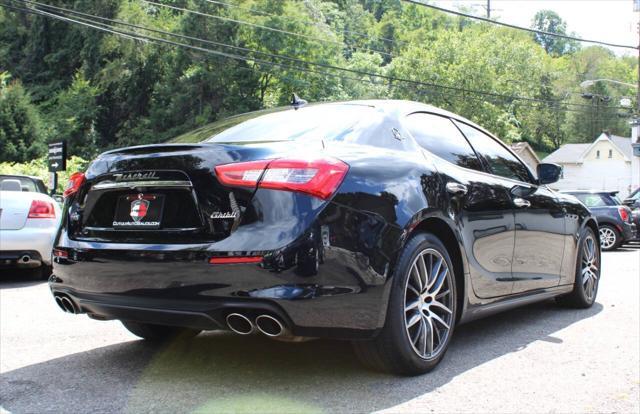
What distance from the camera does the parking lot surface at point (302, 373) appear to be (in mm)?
3156

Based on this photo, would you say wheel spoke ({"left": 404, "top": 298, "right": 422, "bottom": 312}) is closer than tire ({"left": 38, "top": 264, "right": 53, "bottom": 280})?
Yes

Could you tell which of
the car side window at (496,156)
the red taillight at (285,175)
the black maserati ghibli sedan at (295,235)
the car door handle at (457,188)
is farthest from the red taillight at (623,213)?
the red taillight at (285,175)

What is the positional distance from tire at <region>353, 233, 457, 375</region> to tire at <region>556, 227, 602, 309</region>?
2.28 metres

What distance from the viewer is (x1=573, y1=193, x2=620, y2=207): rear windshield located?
53.1 ft

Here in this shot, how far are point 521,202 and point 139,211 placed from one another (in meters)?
2.67

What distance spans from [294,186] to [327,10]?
54058mm

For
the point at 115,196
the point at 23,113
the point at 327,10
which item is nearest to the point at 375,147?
the point at 115,196

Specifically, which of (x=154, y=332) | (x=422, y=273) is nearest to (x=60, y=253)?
(x=154, y=332)

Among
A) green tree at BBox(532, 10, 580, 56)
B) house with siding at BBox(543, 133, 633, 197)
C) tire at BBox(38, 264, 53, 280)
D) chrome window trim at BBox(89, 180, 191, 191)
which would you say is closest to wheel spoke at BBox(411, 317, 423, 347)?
chrome window trim at BBox(89, 180, 191, 191)

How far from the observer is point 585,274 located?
5.88m

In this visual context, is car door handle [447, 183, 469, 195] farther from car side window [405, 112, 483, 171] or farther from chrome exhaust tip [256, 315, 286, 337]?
chrome exhaust tip [256, 315, 286, 337]

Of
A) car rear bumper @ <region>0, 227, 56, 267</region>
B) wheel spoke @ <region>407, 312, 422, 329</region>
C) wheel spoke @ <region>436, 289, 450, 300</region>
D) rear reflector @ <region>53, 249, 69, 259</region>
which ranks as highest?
rear reflector @ <region>53, 249, 69, 259</region>

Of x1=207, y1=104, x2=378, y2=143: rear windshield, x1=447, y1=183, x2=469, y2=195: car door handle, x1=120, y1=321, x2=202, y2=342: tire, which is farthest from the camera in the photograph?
x1=120, y1=321, x2=202, y2=342: tire

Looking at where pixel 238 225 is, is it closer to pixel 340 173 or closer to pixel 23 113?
pixel 340 173
